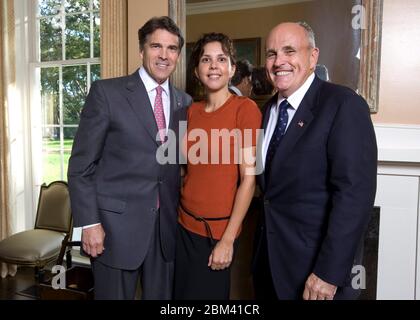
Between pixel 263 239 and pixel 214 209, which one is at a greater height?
pixel 214 209

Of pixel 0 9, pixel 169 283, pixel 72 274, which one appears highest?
pixel 0 9

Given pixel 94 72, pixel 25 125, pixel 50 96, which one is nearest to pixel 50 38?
pixel 50 96

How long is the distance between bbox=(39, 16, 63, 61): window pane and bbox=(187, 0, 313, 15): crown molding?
207cm

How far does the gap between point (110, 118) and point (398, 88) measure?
157 cm

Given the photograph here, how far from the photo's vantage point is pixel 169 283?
181 cm

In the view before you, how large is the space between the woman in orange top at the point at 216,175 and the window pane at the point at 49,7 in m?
2.80

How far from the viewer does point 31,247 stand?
126 inches

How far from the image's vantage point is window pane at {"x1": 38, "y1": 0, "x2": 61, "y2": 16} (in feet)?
12.4

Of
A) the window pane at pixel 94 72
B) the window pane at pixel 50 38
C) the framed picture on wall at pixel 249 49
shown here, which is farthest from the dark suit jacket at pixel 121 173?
the window pane at pixel 50 38

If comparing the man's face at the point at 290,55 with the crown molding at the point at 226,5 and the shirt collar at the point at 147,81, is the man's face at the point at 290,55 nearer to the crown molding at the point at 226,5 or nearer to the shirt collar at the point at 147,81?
the shirt collar at the point at 147,81

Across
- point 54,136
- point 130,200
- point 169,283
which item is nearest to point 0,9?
point 54,136

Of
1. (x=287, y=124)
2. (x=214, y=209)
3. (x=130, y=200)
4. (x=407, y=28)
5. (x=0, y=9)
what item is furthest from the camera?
(x=0, y=9)
